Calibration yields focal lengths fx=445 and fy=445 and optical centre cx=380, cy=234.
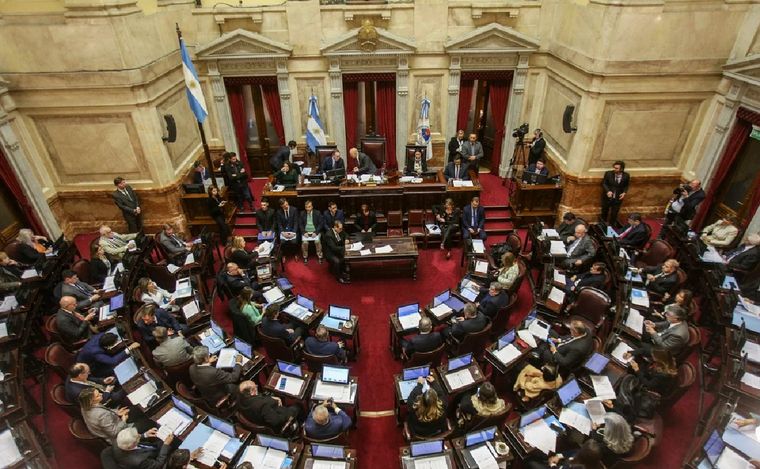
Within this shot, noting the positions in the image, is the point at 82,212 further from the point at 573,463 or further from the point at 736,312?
the point at 736,312

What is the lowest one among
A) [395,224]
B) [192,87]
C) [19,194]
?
[395,224]

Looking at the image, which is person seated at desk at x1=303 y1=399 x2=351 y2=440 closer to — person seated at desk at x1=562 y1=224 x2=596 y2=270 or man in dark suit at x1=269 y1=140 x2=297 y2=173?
person seated at desk at x1=562 y1=224 x2=596 y2=270

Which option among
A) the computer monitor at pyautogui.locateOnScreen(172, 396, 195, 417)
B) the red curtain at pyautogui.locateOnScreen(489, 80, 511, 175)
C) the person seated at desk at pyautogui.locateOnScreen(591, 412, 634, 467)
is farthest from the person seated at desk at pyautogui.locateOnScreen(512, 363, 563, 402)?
the red curtain at pyautogui.locateOnScreen(489, 80, 511, 175)

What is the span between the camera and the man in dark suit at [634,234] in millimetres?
8578

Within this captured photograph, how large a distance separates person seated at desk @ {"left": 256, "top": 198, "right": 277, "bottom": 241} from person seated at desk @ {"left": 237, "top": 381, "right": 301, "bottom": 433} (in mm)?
4407

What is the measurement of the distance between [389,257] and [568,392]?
4.27 m

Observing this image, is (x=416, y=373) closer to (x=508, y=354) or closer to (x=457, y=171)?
(x=508, y=354)

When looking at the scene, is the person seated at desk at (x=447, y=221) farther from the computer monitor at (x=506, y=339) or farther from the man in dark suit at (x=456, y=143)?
the computer monitor at (x=506, y=339)

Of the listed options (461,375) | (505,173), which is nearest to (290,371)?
(461,375)

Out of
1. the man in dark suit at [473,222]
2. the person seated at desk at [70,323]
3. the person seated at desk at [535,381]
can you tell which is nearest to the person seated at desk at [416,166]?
the man in dark suit at [473,222]

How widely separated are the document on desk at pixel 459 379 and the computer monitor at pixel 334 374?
56.4 inches

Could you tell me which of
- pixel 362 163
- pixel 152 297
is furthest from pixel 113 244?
pixel 362 163

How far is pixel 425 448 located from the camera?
525 centimetres

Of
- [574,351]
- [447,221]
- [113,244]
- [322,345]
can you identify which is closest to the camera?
[574,351]
